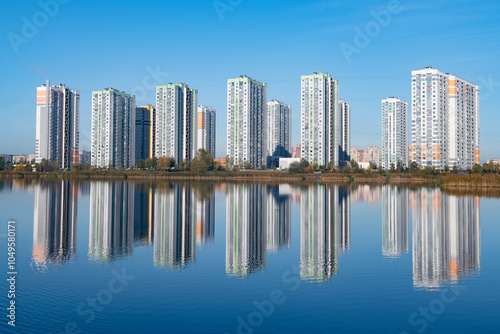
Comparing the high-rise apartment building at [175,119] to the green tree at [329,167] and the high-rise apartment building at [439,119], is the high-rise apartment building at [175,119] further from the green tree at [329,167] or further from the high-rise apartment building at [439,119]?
the high-rise apartment building at [439,119]

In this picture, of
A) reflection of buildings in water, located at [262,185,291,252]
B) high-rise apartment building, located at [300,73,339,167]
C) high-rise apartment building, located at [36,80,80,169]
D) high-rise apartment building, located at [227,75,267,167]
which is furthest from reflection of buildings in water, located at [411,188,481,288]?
high-rise apartment building, located at [36,80,80,169]

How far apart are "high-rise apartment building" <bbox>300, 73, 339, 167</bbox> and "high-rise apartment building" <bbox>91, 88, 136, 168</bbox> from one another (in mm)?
73368

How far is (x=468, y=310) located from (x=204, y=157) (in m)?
139

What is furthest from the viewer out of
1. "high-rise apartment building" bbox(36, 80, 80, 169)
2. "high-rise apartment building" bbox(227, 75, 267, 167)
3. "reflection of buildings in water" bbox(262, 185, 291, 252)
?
"high-rise apartment building" bbox(36, 80, 80, 169)

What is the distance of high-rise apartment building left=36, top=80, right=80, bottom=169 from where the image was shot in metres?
170

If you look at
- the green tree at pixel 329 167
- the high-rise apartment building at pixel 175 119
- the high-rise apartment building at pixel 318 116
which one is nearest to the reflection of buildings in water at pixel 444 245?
the green tree at pixel 329 167

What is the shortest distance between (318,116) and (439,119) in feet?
134

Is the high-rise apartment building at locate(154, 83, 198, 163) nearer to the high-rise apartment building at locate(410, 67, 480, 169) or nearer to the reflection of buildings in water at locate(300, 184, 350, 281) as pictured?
the high-rise apartment building at locate(410, 67, 480, 169)

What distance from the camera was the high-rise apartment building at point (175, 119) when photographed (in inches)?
6845

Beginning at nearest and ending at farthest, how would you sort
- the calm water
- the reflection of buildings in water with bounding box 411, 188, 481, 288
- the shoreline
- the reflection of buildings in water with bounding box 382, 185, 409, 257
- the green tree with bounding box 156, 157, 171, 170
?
1. the calm water
2. the reflection of buildings in water with bounding box 411, 188, 481, 288
3. the reflection of buildings in water with bounding box 382, 185, 409, 257
4. the shoreline
5. the green tree with bounding box 156, 157, 171, 170

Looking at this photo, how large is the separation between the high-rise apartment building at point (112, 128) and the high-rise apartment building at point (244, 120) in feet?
150

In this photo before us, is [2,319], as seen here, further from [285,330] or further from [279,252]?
[279,252]

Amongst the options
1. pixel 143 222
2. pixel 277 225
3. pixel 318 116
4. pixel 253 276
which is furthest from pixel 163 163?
pixel 253 276

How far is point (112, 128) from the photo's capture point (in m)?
179
